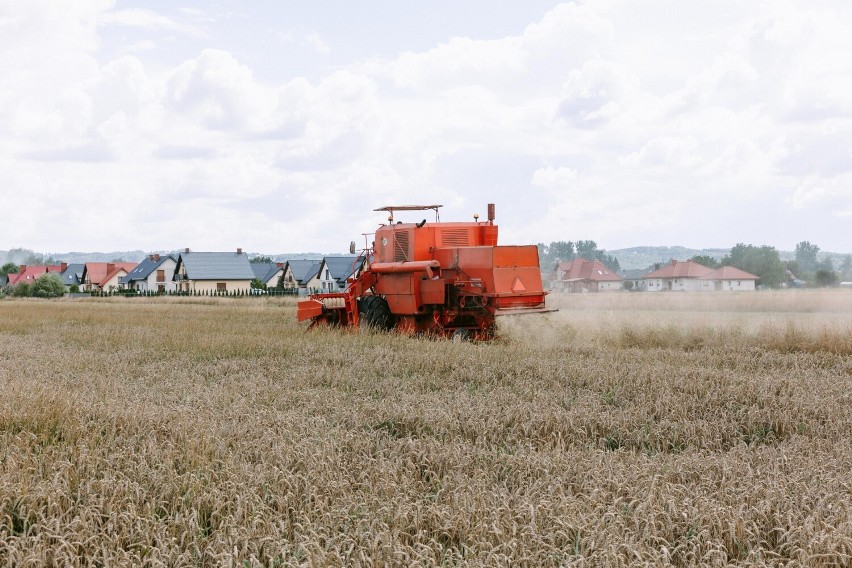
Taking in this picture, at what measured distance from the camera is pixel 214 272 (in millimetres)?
80812

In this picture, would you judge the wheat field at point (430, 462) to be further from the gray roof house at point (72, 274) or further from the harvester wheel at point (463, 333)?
the gray roof house at point (72, 274)

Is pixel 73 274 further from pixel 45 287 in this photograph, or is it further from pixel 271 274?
Result: pixel 45 287

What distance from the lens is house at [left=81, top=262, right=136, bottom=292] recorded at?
10556 cm

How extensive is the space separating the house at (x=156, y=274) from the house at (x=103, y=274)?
36.0ft

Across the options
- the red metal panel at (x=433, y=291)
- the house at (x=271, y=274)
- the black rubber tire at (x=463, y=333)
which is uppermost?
the house at (x=271, y=274)

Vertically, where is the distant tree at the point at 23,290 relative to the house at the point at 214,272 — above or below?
below

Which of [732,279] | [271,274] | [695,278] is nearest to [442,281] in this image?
[732,279]

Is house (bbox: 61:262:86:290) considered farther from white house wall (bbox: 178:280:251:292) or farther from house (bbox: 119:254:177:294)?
white house wall (bbox: 178:280:251:292)

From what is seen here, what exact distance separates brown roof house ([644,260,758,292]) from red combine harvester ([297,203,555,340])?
208 feet

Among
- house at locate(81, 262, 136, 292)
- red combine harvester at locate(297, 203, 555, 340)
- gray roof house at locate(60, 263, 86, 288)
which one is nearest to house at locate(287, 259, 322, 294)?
house at locate(81, 262, 136, 292)

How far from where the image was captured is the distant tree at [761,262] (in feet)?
237

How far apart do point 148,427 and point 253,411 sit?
4.01 feet

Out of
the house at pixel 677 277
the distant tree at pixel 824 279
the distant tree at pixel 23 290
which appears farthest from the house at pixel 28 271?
the distant tree at pixel 824 279

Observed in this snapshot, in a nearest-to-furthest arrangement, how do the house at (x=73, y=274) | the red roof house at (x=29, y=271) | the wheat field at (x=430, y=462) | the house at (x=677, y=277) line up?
the wheat field at (x=430, y=462), the house at (x=677, y=277), the house at (x=73, y=274), the red roof house at (x=29, y=271)
